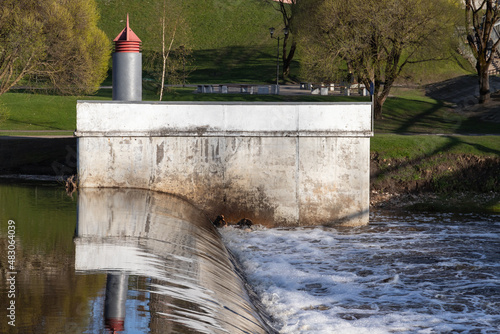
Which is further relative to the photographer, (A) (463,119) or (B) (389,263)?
(A) (463,119)

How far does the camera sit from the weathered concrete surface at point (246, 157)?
13969 mm

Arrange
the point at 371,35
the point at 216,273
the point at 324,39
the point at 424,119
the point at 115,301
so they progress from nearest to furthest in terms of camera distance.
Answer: the point at 115,301
the point at 216,273
the point at 371,35
the point at 324,39
the point at 424,119

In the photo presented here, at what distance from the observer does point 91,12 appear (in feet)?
106

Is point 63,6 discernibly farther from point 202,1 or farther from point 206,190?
point 202,1

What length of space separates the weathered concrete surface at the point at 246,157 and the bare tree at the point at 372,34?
1178 centimetres

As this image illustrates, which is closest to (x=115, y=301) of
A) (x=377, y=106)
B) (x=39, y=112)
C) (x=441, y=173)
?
(x=441, y=173)

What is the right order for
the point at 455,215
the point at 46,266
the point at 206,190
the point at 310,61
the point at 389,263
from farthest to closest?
1. the point at 310,61
2. the point at 455,215
3. the point at 206,190
4. the point at 389,263
5. the point at 46,266

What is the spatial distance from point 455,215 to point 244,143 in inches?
312

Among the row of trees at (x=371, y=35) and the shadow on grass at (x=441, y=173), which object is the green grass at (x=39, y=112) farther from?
the shadow on grass at (x=441, y=173)

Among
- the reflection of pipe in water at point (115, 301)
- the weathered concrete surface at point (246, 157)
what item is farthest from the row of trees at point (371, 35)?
the reflection of pipe in water at point (115, 301)

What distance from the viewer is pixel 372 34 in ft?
88.7

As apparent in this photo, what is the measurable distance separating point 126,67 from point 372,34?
15936mm

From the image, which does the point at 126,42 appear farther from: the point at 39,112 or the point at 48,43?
the point at 39,112

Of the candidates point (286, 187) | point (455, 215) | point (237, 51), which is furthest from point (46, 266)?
point (237, 51)
